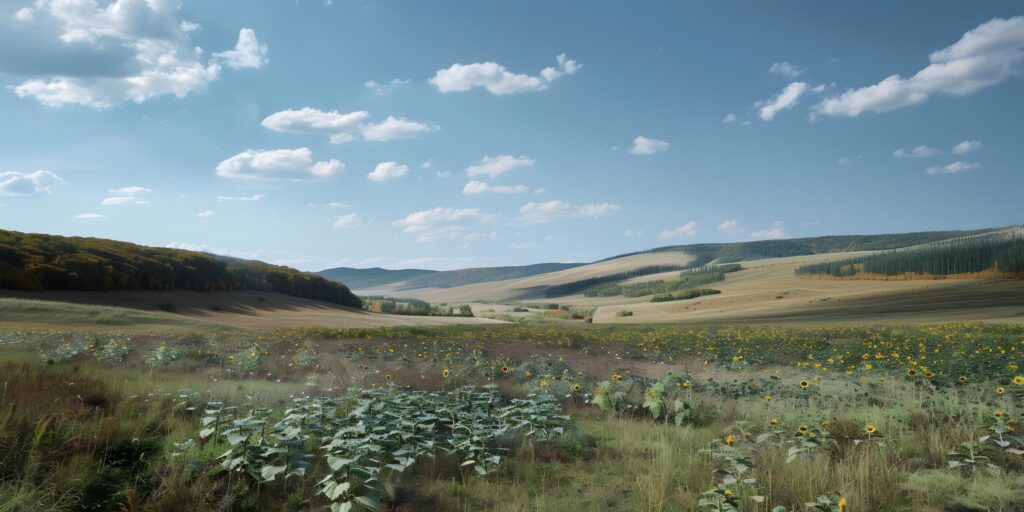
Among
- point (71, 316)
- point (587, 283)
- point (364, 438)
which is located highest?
point (364, 438)

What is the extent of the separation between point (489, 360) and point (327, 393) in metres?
5.77

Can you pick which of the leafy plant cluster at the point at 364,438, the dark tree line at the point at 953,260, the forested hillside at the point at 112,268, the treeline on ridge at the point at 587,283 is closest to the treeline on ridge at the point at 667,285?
the treeline on ridge at the point at 587,283

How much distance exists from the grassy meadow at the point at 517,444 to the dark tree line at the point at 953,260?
75288 millimetres

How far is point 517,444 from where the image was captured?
23.6 ft

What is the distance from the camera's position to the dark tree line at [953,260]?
67.4m

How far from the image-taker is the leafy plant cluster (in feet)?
17.2

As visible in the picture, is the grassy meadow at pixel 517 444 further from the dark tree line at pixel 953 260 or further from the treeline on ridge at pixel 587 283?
the treeline on ridge at pixel 587 283

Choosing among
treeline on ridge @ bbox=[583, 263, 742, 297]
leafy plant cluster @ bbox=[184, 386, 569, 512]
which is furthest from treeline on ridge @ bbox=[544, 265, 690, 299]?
leafy plant cluster @ bbox=[184, 386, 569, 512]

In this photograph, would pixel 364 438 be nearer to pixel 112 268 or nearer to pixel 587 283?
pixel 112 268

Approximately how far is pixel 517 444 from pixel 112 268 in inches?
2156

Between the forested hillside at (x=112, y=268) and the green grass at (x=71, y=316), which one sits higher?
the forested hillside at (x=112, y=268)

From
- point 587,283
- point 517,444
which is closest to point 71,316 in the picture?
point 517,444

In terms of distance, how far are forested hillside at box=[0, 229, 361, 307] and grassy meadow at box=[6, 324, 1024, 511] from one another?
1738 inches

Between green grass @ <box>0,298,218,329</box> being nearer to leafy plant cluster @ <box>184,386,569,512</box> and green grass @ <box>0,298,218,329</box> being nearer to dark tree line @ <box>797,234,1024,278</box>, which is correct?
leafy plant cluster @ <box>184,386,569,512</box>
